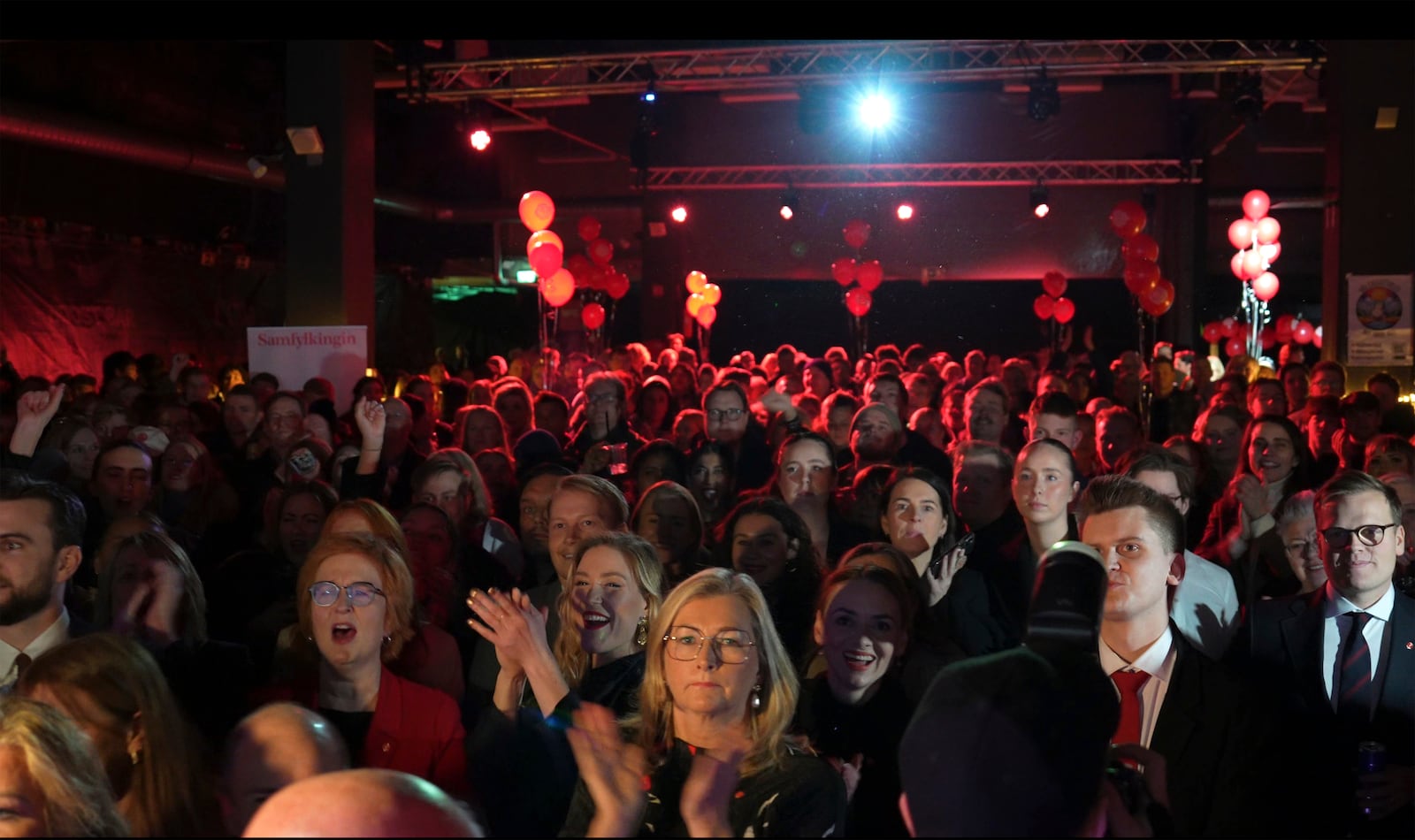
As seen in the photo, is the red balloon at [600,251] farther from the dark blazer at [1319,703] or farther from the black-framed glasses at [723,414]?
the dark blazer at [1319,703]

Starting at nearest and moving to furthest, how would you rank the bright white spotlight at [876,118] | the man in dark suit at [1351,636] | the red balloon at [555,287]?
the man in dark suit at [1351,636] < the red balloon at [555,287] < the bright white spotlight at [876,118]

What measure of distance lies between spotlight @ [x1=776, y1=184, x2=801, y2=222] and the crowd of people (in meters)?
10.9

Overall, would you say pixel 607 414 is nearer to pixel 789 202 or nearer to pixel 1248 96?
pixel 1248 96

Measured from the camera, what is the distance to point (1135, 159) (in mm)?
16734

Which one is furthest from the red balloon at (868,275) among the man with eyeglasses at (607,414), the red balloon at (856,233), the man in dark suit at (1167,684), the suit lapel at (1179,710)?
the suit lapel at (1179,710)

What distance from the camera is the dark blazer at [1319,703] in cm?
242

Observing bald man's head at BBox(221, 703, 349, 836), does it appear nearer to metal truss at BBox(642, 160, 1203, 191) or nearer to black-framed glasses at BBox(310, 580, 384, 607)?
black-framed glasses at BBox(310, 580, 384, 607)

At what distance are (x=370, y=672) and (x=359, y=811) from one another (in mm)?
1982

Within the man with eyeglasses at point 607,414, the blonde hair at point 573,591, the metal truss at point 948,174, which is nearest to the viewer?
the blonde hair at point 573,591

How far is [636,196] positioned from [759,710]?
17.3 metres

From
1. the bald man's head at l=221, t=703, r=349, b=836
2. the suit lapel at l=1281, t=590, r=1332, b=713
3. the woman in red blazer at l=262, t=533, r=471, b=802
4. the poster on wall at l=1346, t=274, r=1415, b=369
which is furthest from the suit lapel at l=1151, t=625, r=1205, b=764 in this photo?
the poster on wall at l=1346, t=274, r=1415, b=369

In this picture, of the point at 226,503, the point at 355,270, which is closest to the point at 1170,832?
the point at 226,503

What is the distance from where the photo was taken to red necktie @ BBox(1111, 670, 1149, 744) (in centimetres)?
253

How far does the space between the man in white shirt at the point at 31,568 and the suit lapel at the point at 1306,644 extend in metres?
2.89
